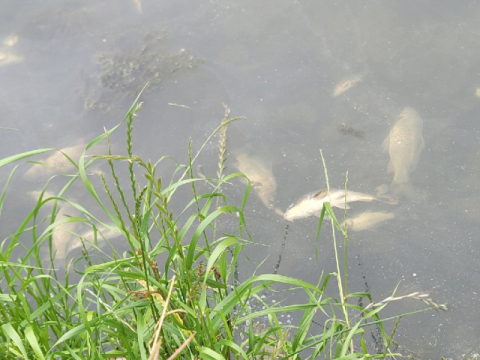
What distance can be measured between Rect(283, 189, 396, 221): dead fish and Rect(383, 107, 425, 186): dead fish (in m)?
0.13

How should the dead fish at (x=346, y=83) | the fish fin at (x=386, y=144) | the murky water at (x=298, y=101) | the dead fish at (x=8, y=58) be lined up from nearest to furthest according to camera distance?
the murky water at (x=298, y=101), the fish fin at (x=386, y=144), the dead fish at (x=346, y=83), the dead fish at (x=8, y=58)

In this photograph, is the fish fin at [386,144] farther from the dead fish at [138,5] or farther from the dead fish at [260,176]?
the dead fish at [138,5]

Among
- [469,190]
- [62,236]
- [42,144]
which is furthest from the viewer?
[42,144]

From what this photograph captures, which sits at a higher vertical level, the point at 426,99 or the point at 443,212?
the point at 426,99

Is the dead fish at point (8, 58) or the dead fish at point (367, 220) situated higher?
the dead fish at point (8, 58)

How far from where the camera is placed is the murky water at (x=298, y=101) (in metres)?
1.72

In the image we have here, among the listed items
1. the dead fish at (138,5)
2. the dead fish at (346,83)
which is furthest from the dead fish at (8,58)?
the dead fish at (346,83)

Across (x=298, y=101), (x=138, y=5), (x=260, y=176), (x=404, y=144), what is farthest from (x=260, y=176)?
(x=138, y=5)

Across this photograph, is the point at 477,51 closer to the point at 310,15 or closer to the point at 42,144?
the point at 310,15

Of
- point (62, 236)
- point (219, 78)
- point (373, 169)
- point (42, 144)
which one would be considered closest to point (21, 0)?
point (42, 144)

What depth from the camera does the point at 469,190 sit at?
181 cm

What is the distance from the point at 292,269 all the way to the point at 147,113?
910 millimetres

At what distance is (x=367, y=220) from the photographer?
1797 millimetres

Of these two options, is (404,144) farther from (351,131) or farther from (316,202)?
(316,202)
